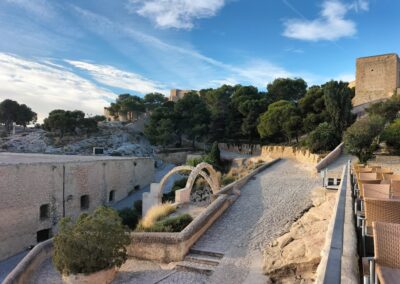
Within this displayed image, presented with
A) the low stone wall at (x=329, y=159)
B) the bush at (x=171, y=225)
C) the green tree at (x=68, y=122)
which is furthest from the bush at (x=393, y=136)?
the green tree at (x=68, y=122)

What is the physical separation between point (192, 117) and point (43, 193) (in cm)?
2675

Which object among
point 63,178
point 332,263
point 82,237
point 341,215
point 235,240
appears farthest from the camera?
point 63,178

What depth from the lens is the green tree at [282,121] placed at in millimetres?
30406

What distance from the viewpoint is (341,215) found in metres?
5.14

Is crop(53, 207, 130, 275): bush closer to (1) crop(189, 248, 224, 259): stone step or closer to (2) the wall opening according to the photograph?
(1) crop(189, 248, 224, 259): stone step

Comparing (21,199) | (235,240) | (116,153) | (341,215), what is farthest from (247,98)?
(341,215)

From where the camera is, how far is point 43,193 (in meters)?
17.7

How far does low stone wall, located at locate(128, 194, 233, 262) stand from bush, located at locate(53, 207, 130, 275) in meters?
1.02

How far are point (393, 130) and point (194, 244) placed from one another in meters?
16.9

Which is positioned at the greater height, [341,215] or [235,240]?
[341,215]

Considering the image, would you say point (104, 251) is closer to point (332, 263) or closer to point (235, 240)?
point (235, 240)

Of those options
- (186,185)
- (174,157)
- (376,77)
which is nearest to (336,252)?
(186,185)

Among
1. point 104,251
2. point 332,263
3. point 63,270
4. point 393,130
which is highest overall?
point 393,130

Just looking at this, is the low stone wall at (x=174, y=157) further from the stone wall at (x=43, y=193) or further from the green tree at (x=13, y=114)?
the green tree at (x=13, y=114)
